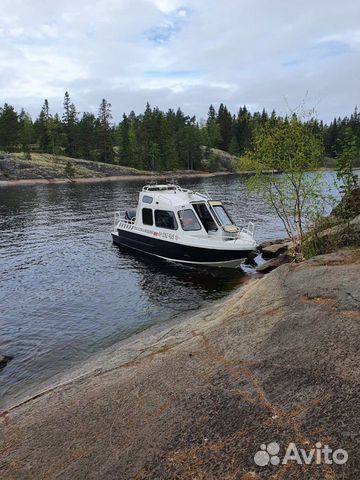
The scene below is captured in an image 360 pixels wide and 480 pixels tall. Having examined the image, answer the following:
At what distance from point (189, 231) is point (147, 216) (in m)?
3.55

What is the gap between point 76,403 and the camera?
23.6 feet

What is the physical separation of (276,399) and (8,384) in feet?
25.4

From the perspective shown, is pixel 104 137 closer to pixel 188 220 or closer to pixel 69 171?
pixel 69 171

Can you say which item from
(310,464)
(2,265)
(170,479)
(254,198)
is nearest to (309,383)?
(310,464)

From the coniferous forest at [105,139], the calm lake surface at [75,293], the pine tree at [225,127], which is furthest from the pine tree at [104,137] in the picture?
the calm lake surface at [75,293]

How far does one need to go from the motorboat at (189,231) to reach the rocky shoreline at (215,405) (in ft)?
38.1

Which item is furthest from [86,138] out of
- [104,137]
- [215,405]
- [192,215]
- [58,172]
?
[215,405]

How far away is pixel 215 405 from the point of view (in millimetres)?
5996

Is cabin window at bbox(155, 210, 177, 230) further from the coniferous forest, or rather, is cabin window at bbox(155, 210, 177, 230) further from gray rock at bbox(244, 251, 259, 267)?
the coniferous forest

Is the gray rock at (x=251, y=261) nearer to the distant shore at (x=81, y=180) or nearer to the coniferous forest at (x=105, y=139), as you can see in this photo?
Result: the distant shore at (x=81, y=180)

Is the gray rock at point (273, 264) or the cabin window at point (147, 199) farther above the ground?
the cabin window at point (147, 199)

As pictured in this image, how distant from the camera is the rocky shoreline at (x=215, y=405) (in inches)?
200

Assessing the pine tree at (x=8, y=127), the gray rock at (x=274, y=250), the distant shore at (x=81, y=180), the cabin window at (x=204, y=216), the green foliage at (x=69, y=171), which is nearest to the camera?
the cabin window at (x=204, y=216)

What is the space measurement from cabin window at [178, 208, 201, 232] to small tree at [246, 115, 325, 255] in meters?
4.01
